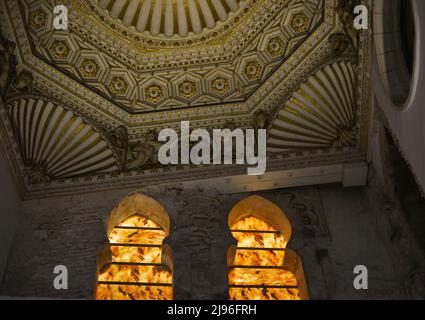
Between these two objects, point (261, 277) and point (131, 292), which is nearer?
point (131, 292)

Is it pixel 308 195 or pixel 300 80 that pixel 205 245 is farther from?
pixel 300 80

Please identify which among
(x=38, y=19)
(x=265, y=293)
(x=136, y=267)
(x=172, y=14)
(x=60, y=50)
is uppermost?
(x=172, y=14)

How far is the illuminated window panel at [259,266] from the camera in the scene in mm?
8242

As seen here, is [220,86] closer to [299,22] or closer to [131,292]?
[299,22]

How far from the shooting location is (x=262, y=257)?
8.75 m

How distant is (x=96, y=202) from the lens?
924 centimetres

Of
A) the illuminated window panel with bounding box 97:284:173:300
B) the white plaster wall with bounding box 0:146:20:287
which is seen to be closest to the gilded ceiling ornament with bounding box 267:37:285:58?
the illuminated window panel with bounding box 97:284:173:300

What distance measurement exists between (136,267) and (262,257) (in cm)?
169

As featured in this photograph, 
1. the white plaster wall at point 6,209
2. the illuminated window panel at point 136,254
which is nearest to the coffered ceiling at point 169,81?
the white plaster wall at point 6,209

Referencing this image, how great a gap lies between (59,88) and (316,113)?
397 centimetres

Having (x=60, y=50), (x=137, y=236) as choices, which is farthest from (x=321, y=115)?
(x=60, y=50)

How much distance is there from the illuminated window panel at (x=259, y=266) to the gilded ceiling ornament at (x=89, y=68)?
344cm
